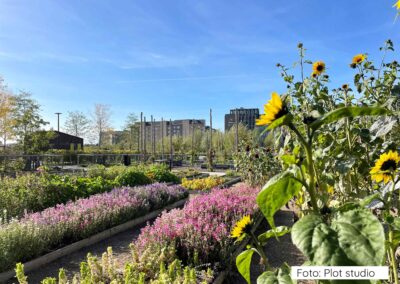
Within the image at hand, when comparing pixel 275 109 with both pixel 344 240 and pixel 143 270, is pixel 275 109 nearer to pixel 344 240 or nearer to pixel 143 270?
pixel 344 240

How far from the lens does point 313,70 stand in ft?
8.40

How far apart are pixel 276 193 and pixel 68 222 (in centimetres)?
453

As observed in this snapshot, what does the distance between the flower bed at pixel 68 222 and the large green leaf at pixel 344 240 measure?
386 cm

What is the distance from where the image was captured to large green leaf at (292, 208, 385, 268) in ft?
1.98

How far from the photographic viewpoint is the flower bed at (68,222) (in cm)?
367

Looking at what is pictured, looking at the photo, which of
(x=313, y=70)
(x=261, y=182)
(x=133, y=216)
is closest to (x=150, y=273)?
(x=313, y=70)

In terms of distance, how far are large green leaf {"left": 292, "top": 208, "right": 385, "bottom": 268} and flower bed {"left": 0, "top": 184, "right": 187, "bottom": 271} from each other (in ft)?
12.7

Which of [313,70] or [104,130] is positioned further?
[104,130]

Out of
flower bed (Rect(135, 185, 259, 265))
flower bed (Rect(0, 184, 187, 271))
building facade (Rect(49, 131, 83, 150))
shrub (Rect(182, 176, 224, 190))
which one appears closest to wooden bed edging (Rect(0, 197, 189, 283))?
flower bed (Rect(0, 184, 187, 271))

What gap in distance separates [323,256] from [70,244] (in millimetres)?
4522

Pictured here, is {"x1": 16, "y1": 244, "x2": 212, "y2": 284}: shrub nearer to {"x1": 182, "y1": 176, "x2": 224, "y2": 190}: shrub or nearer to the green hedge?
the green hedge

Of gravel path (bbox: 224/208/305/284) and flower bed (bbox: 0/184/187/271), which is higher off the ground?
flower bed (bbox: 0/184/187/271)

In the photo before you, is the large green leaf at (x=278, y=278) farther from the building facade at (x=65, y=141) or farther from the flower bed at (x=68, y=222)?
the building facade at (x=65, y=141)

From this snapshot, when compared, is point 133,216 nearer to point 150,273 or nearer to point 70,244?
point 70,244
